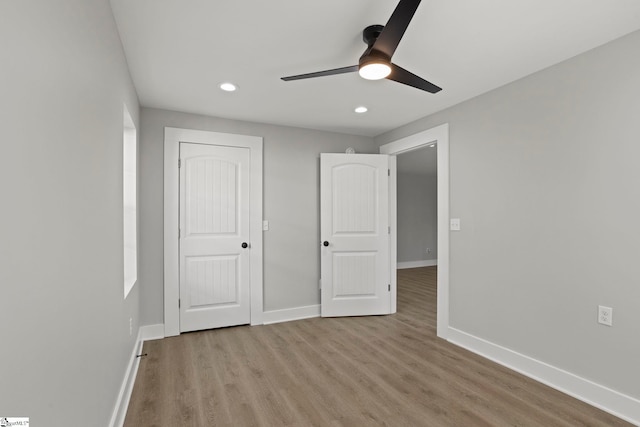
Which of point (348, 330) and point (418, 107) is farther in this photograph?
point (348, 330)

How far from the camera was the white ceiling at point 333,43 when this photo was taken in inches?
70.1

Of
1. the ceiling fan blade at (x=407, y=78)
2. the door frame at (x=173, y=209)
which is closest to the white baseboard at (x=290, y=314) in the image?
the door frame at (x=173, y=209)

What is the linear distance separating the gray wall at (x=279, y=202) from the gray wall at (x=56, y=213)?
5.80ft

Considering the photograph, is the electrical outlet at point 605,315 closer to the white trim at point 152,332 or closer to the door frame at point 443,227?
the door frame at point 443,227

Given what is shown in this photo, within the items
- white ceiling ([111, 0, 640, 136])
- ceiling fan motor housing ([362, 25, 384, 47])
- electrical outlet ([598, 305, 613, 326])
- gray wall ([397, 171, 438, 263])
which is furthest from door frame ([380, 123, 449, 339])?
gray wall ([397, 171, 438, 263])

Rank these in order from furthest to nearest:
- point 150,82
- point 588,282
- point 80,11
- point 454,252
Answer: point 454,252 < point 150,82 < point 588,282 < point 80,11

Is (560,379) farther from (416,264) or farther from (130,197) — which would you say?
(416,264)

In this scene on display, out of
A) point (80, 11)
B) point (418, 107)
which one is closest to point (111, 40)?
point (80, 11)

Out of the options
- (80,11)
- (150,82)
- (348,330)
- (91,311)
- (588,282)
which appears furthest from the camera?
(348,330)

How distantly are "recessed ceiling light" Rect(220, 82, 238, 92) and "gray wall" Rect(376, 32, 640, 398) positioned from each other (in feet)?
7.27

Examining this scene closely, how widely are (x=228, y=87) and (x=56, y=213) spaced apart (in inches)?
85.7

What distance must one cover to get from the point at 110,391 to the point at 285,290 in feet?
7.77

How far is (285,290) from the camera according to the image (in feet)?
13.1

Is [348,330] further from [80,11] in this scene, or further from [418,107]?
[80,11]
